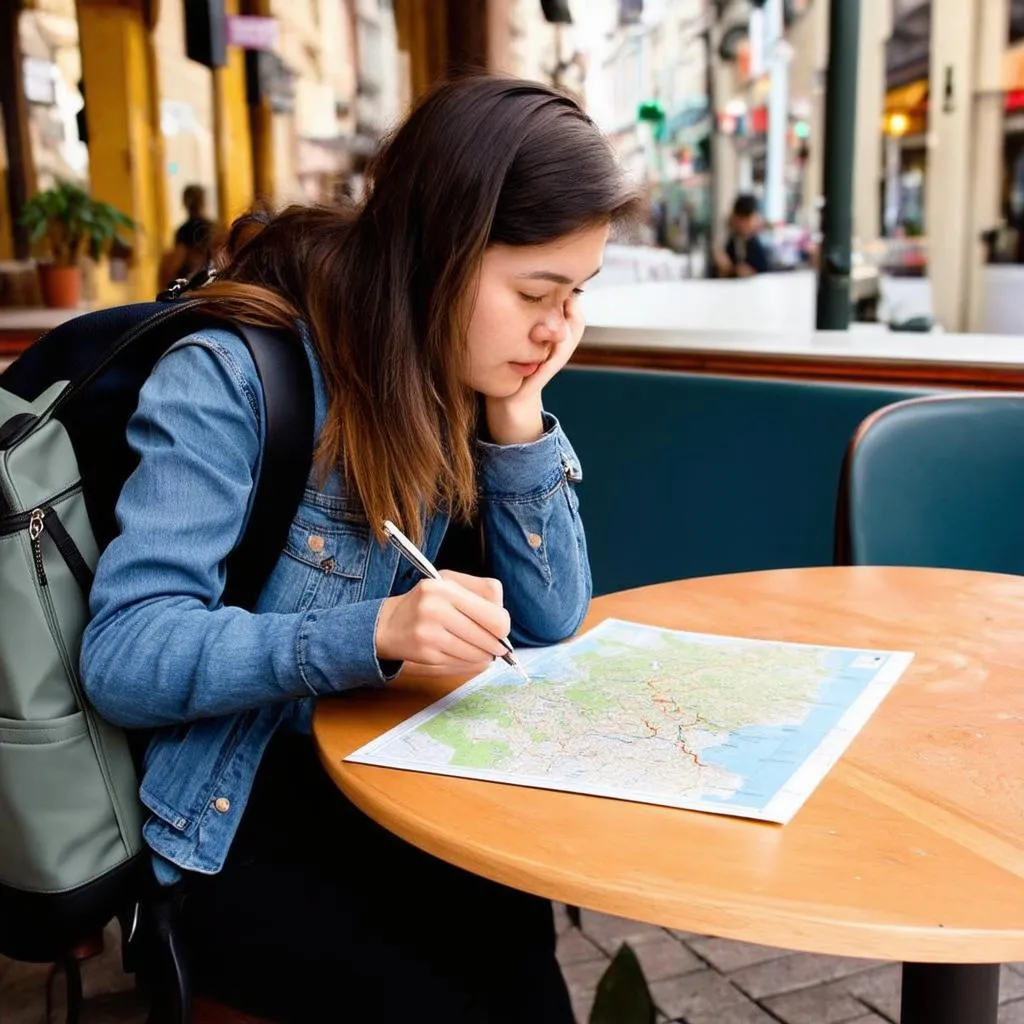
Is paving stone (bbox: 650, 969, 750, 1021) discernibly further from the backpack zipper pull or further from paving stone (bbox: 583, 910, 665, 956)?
the backpack zipper pull

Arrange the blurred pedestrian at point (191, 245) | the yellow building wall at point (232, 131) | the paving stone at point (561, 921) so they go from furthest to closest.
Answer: the yellow building wall at point (232, 131) → the paving stone at point (561, 921) → the blurred pedestrian at point (191, 245)

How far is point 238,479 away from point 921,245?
15352 millimetres

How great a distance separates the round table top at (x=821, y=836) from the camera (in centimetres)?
74

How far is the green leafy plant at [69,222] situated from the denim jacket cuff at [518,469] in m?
4.32

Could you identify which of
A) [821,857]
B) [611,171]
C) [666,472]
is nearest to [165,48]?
[666,472]

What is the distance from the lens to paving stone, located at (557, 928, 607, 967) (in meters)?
2.12

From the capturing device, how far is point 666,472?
2.95 metres

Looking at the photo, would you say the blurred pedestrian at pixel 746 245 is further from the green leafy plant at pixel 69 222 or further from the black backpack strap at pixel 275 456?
the black backpack strap at pixel 275 456

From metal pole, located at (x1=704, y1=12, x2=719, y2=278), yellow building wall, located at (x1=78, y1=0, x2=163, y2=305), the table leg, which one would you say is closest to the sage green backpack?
the table leg

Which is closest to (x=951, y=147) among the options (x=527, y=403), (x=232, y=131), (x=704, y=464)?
(x=232, y=131)

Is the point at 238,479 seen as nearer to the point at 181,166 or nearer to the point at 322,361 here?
the point at 322,361

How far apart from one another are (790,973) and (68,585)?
153cm

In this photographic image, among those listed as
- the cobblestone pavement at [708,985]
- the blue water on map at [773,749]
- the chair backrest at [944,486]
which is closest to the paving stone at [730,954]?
the cobblestone pavement at [708,985]

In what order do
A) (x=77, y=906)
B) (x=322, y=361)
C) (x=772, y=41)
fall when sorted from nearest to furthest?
(x=77, y=906), (x=322, y=361), (x=772, y=41)
